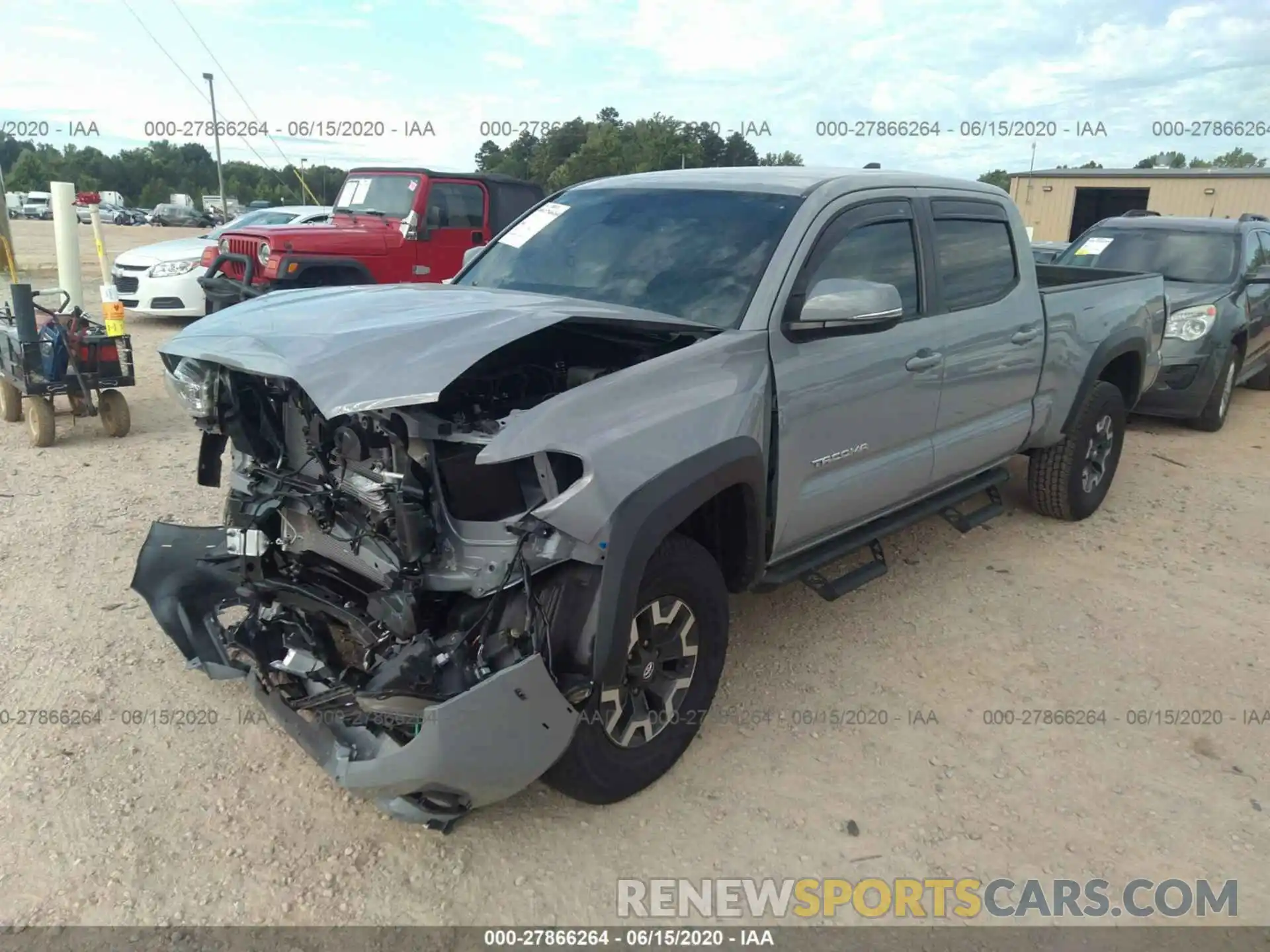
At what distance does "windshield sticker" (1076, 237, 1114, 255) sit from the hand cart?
842 centimetres

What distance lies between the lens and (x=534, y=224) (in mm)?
4320

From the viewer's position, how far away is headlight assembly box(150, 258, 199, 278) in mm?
11594

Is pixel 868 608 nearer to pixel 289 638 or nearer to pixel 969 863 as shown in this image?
pixel 969 863

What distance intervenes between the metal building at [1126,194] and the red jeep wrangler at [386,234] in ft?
71.1

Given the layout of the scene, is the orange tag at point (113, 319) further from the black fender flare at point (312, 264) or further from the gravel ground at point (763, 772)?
the black fender flare at point (312, 264)

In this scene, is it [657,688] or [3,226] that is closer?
[657,688]

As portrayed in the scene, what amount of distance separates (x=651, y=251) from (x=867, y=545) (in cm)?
153

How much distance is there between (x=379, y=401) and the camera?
243 centimetres

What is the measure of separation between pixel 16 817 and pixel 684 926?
6.82 feet

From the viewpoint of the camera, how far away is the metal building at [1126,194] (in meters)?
27.9

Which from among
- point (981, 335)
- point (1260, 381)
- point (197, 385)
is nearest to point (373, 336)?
point (197, 385)

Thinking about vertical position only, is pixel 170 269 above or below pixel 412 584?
above

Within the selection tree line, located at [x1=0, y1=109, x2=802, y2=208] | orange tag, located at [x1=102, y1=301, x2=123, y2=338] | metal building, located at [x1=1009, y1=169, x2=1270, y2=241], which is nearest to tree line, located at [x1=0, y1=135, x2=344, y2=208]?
tree line, located at [x1=0, y1=109, x2=802, y2=208]

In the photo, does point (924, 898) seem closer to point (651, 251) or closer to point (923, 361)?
point (923, 361)
